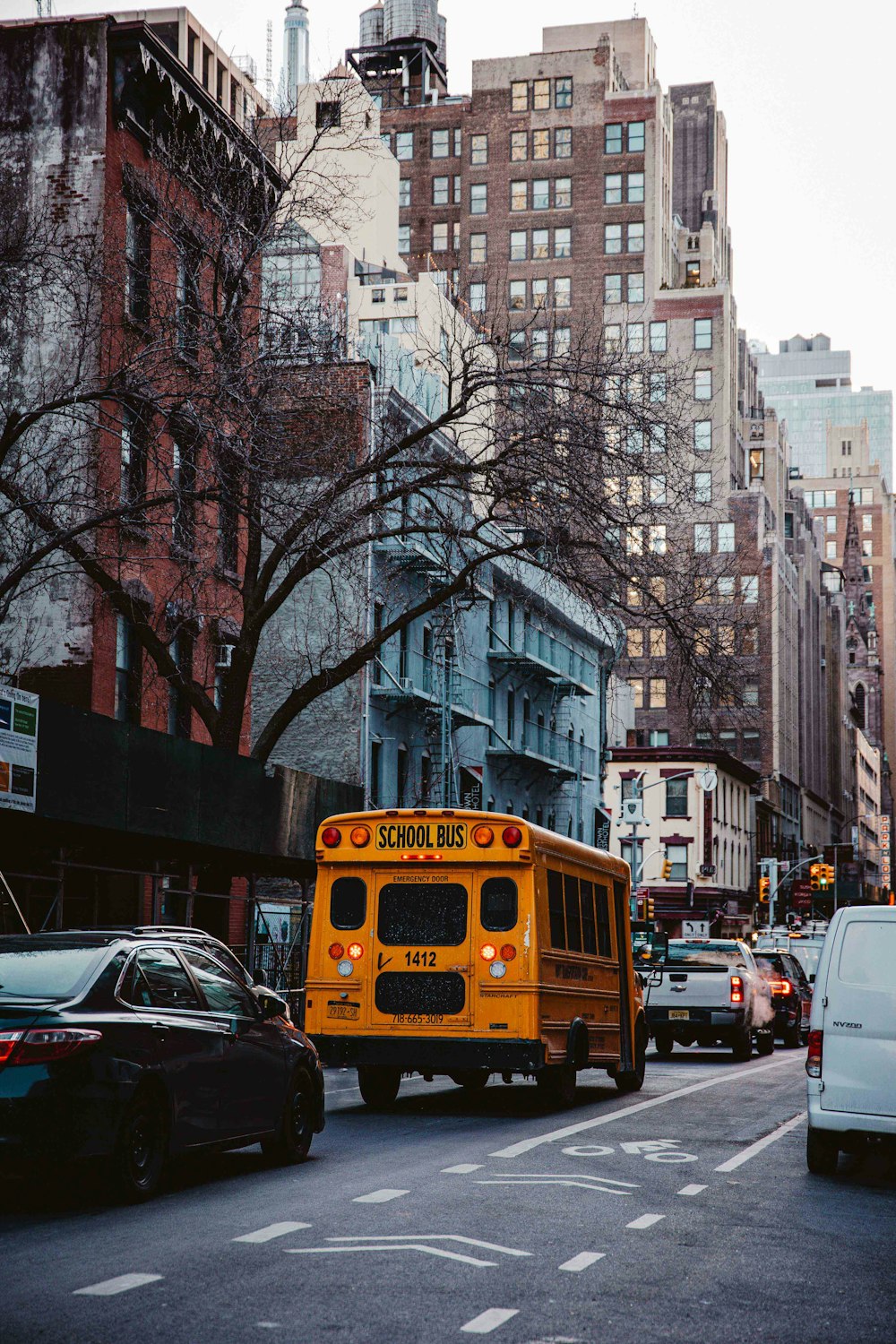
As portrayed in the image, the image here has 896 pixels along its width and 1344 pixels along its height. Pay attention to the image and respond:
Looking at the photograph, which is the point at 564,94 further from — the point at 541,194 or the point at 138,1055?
the point at 138,1055

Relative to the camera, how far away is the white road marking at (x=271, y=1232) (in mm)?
9031

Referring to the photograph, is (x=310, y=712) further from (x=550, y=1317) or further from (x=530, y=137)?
(x=530, y=137)

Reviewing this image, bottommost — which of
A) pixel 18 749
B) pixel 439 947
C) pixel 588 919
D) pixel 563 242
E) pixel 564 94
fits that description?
pixel 439 947

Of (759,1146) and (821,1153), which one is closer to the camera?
(821,1153)

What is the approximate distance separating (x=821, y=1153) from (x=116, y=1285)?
658cm

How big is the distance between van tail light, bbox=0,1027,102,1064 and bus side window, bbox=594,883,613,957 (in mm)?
10312

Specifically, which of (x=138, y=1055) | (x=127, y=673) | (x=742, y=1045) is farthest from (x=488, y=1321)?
(x=742, y=1045)

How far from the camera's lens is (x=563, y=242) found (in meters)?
109

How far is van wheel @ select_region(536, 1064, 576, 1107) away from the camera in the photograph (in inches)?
690

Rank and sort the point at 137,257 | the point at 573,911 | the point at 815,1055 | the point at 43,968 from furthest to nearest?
the point at 137,257, the point at 573,911, the point at 815,1055, the point at 43,968

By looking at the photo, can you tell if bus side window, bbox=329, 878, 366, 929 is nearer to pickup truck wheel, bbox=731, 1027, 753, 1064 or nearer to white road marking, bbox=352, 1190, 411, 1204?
white road marking, bbox=352, 1190, 411, 1204

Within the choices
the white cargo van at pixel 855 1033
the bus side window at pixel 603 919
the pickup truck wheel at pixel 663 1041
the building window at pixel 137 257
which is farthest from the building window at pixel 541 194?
the white cargo van at pixel 855 1033

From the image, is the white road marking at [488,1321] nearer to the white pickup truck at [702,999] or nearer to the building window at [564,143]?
the white pickup truck at [702,999]

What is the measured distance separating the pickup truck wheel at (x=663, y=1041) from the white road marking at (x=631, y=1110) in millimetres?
1767
